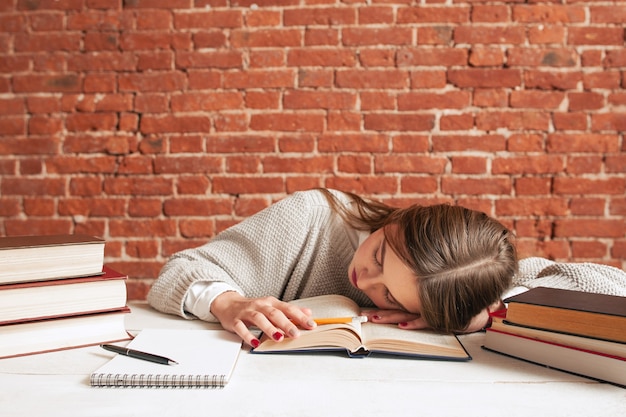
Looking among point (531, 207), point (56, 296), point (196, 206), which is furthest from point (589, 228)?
point (56, 296)

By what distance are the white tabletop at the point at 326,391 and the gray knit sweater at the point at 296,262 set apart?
0.41 m

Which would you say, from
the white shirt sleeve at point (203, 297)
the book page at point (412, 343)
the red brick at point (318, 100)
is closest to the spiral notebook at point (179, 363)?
the white shirt sleeve at point (203, 297)

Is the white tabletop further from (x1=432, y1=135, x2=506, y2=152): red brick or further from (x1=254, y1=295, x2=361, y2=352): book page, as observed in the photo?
(x1=432, y1=135, x2=506, y2=152): red brick

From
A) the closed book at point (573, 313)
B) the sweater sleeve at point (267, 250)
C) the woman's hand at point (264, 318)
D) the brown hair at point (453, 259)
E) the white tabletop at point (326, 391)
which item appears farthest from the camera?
the sweater sleeve at point (267, 250)

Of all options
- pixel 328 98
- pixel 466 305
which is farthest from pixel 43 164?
pixel 466 305

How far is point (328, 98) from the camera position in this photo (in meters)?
2.08

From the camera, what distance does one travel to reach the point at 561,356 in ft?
2.56

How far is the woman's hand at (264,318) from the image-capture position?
866mm

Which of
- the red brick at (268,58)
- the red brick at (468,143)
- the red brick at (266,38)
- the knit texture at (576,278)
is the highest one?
the red brick at (266,38)

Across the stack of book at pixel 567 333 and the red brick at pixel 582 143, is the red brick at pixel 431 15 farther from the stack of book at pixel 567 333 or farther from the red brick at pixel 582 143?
the stack of book at pixel 567 333

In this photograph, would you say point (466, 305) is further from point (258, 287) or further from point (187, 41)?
point (187, 41)

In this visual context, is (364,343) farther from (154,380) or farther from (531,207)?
(531,207)

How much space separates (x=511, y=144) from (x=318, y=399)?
1.68m

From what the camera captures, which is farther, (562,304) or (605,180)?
(605,180)
